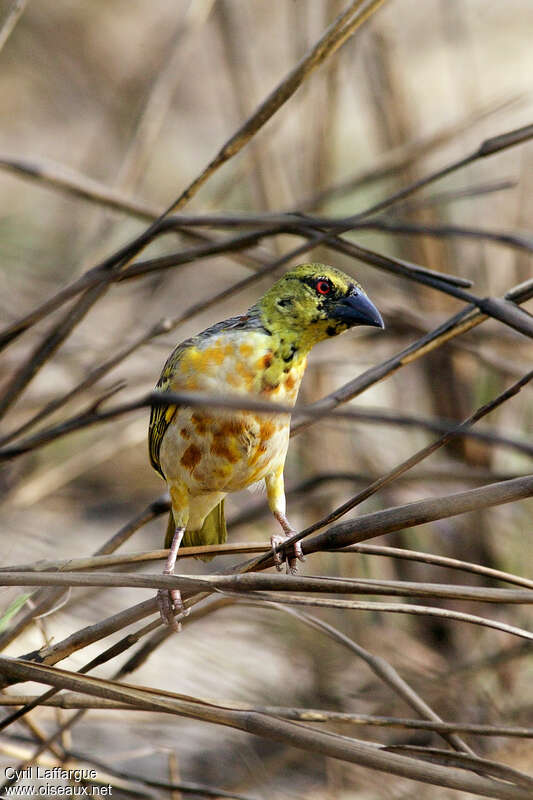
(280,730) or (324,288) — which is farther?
(324,288)

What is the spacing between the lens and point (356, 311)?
212 cm

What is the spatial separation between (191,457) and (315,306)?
490 millimetres

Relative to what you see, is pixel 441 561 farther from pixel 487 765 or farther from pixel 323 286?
pixel 323 286

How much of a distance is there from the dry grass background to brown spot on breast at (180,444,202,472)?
322 mm

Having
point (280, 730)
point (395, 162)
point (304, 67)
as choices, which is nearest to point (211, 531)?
point (280, 730)

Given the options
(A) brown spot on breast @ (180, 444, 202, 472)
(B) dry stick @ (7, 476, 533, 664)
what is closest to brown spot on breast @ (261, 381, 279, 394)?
(A) brown spot on breast @ (180, 444, 202, 472)

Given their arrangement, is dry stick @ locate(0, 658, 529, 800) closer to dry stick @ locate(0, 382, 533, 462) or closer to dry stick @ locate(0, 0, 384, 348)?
dry stick @ locate(0, 382, 533, 462)

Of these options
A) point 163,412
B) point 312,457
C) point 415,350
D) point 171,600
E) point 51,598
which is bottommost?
point 51,598

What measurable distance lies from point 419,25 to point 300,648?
7959mm

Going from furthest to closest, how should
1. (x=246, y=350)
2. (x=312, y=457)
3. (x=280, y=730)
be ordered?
(x=312, y=457) < (x=246, y=350) < (x=280, y=730)

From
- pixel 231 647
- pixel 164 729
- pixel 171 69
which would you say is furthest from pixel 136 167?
pixel 164 729

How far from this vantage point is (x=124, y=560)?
4.60 feet

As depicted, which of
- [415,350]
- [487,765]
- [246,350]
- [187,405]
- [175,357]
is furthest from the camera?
[175,357]

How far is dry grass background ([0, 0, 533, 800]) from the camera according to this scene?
279cm
